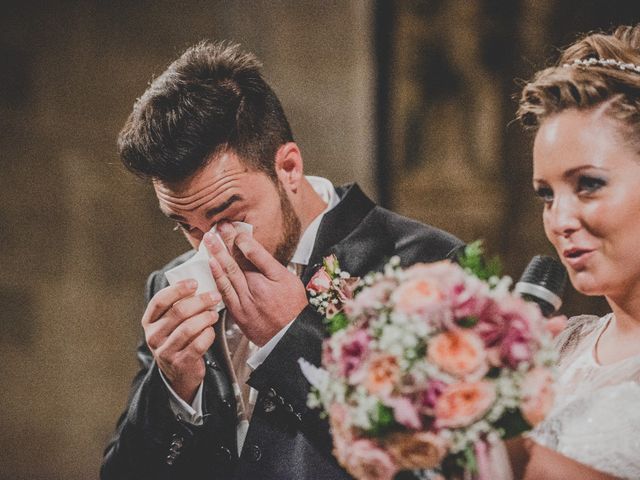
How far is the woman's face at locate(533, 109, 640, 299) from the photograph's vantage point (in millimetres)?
1654

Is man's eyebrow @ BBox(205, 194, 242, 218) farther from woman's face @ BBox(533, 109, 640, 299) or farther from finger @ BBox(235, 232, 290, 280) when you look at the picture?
woman's face @ BBox(533, 109, 640, 299)

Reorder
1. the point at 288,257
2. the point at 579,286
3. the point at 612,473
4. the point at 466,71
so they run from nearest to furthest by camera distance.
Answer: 1. the point at 612,473
2. the point at 579,286
3. the point at 288,257
4. the point at 466,71

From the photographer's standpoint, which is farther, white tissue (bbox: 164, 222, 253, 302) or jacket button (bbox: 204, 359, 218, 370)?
jacket button (bbox: 204, 359, 218, 370)

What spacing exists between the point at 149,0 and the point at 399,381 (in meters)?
3.40

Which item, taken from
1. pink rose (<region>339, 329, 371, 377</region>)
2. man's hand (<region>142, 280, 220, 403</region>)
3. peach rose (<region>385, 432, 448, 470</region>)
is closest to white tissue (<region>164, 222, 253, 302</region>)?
man's hand (<region>142, 280, 220, 403</region>)

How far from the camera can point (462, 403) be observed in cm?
121

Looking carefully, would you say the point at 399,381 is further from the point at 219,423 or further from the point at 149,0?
the point at 149,0

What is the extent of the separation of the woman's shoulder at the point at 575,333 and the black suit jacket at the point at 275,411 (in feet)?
1.24

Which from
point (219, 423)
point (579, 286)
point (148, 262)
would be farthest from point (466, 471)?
point (148, 262)

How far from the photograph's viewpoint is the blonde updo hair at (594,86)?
5.65ft

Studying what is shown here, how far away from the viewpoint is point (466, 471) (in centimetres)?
Answer: 130

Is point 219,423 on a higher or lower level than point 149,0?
Answer: lower

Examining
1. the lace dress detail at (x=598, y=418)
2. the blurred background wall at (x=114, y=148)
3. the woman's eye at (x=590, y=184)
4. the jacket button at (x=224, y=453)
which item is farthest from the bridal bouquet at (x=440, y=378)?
the blurred background wall at (x=114, y=148)

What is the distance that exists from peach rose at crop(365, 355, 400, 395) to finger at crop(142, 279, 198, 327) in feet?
2.62
